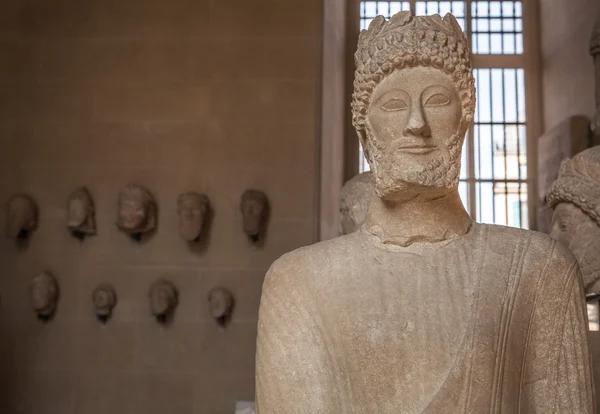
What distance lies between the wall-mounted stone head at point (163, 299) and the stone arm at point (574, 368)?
222 inches

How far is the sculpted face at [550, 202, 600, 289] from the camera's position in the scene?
180 inches

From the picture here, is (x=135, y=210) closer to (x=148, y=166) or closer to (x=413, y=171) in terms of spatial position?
(x=148, y=166)

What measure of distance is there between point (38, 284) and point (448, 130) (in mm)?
6087

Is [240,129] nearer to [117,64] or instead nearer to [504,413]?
[117,64]

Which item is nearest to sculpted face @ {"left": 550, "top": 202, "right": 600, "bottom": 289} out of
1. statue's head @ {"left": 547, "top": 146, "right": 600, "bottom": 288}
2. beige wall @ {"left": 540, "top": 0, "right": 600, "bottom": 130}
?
statue's head @ {"left": 547, "top": 146, "right": 600, "bottom": 288}

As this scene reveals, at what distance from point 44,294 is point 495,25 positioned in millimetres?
5673

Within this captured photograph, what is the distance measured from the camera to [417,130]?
2.20 metres

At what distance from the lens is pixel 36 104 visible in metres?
8.02

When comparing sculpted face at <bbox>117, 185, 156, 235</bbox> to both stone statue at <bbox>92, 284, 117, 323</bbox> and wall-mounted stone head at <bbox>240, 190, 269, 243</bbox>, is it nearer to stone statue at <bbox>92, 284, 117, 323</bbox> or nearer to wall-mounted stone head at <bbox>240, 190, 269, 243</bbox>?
stone statue at <bbox>92, 284, 117, 323</bbox>

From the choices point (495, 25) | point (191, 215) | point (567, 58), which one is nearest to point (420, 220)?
point (191, 215)

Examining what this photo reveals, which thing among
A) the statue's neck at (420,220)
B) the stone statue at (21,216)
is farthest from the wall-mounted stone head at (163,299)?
the statue's neck at (420,220)

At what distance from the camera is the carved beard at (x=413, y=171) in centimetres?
220

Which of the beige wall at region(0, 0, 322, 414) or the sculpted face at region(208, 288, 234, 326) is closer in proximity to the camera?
the sculpted face at region(208, 288, 234, 326)

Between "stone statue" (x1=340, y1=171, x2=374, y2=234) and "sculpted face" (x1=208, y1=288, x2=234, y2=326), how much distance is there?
2797mm
